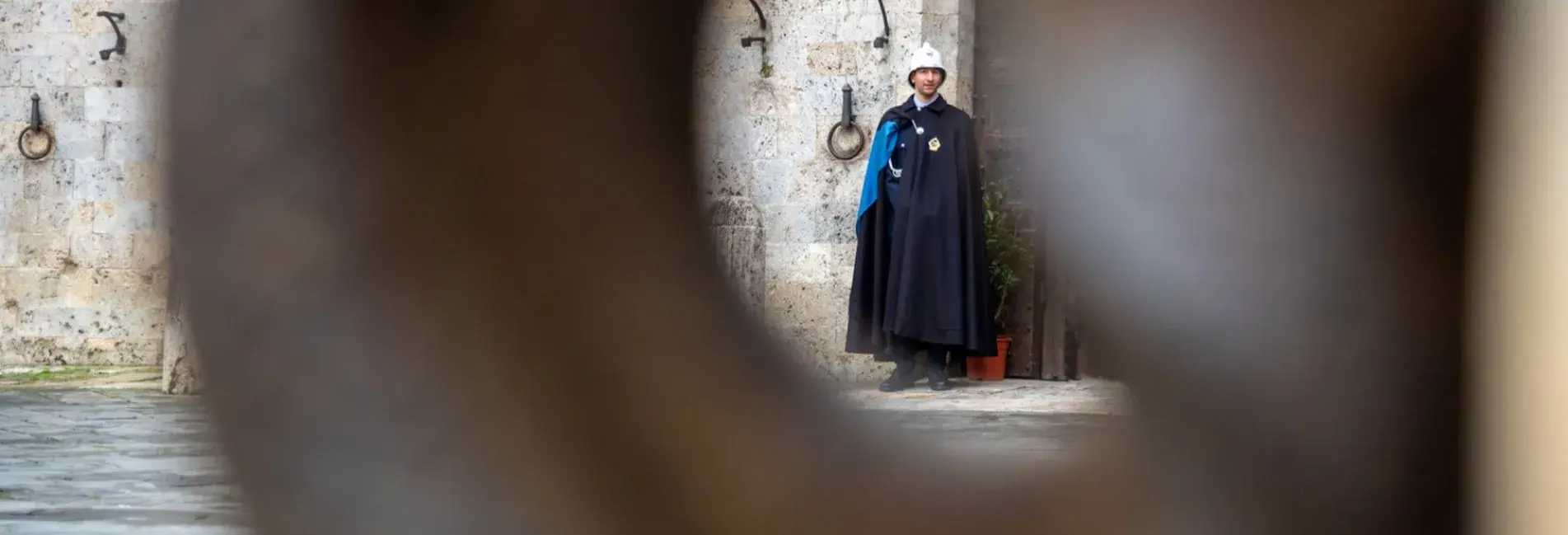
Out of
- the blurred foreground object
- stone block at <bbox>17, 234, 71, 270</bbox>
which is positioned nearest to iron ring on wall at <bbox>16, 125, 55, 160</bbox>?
stone block at <bbox>17, 234, 71, 270</bbox>

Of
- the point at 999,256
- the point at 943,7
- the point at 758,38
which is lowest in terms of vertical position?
the point at 999,256

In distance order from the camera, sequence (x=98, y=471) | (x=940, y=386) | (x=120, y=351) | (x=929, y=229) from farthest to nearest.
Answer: (x=120, y=351), (x=940, y=386), (x=929, y=229), (x=98, y=471)

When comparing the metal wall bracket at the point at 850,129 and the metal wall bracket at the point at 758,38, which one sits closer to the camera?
the metal wall bracket at the point at 758,38

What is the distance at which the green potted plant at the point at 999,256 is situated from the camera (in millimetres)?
7898

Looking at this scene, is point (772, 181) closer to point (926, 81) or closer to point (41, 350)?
point (926, 81)

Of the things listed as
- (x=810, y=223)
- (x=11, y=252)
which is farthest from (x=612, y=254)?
(x=11, y=252)

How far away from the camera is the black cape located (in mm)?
7004

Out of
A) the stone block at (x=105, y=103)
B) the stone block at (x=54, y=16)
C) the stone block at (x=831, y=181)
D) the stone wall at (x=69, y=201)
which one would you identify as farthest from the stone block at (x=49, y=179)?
the stone block at (x=831, y=181)

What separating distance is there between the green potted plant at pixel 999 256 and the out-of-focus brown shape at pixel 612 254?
23.4ft

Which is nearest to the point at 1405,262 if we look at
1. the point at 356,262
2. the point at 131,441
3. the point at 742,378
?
the point at 742,378

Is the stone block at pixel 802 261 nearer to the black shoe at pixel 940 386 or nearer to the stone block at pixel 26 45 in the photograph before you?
the black shoe at pixel 940 386

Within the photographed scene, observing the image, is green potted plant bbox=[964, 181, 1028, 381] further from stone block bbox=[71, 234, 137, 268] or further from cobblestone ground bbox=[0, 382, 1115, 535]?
stone block bbox=[71, 234, 137, 268]

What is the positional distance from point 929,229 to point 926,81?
0.68m

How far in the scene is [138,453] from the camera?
442 cm
